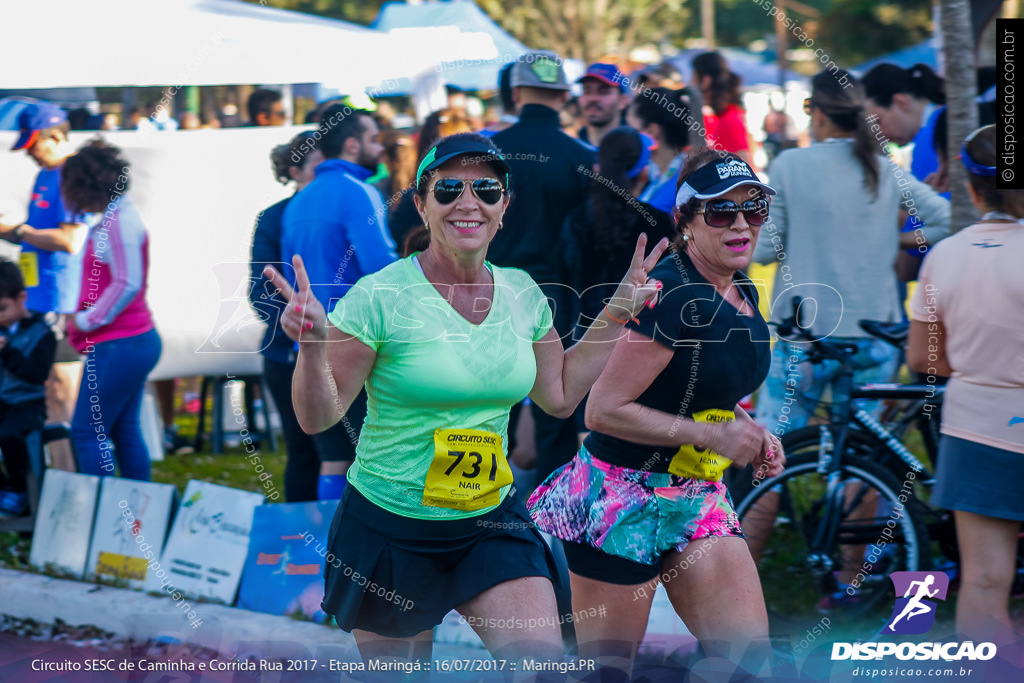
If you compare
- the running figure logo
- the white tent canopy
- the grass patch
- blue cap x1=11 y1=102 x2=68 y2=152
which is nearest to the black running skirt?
the running figure logo

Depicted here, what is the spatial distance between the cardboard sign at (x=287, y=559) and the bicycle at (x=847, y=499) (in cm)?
176

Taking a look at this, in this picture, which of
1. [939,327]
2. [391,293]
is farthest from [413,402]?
[939,327]

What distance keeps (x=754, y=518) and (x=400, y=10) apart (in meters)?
10.9

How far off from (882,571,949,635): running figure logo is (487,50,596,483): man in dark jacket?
156 centimetres

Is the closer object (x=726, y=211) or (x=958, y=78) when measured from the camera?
(x=726, y=211)

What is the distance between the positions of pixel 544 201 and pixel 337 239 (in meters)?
0.97

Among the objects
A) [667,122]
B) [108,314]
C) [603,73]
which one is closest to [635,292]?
[667,122]

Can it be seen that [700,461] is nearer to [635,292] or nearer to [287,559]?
[635,292]

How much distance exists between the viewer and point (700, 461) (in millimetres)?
2896

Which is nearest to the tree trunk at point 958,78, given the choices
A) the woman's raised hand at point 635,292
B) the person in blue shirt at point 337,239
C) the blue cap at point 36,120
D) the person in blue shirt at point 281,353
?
the woman's raised hand at point 635,292

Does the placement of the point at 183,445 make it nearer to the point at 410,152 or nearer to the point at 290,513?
the point at 410,152

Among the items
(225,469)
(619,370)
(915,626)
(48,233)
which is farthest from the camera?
(225,469)

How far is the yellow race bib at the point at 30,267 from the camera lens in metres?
6.18

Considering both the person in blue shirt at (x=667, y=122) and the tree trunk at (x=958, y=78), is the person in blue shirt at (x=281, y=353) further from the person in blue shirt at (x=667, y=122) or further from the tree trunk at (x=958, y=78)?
the tree trunk at (x=958, y=78)
